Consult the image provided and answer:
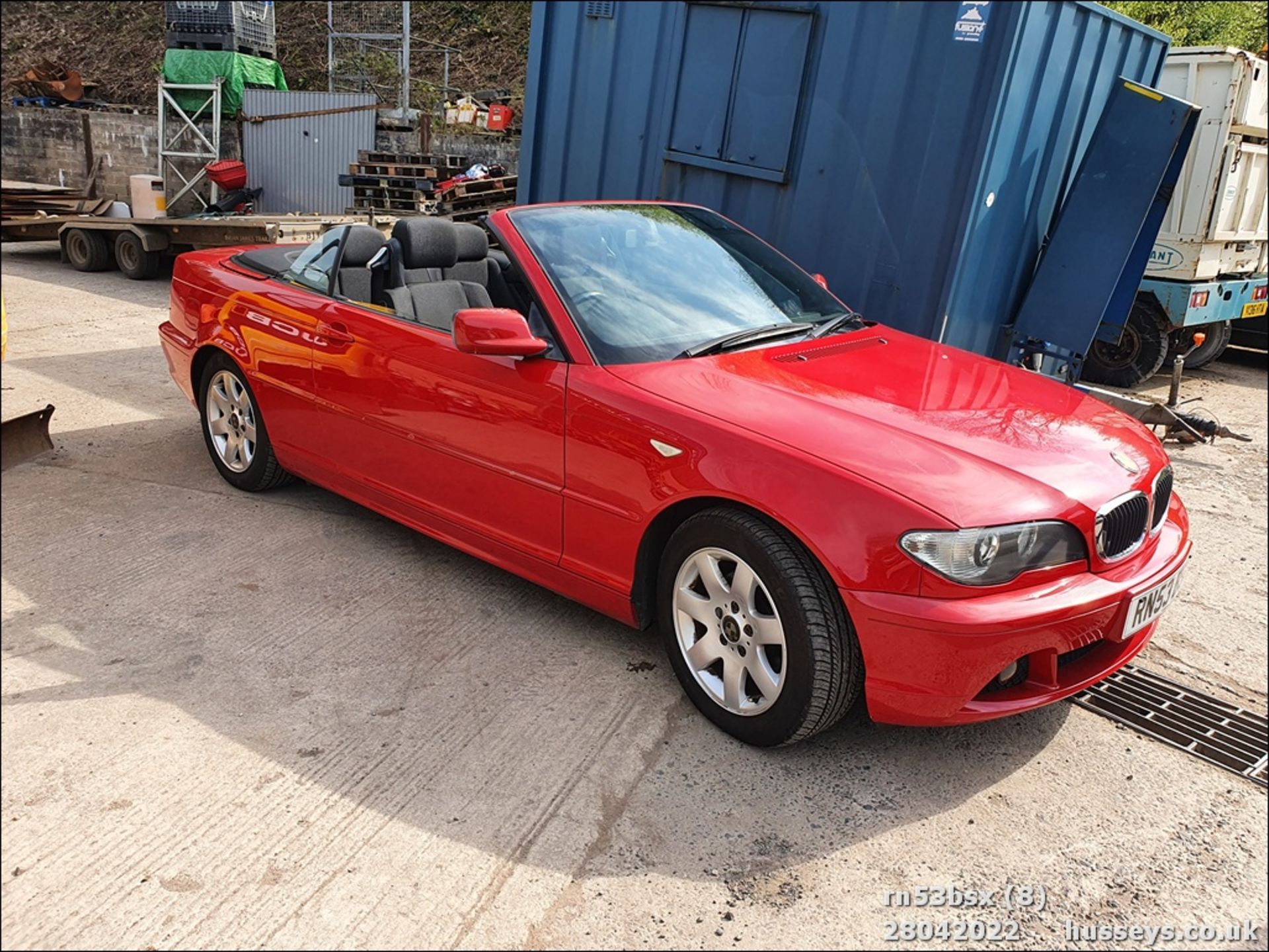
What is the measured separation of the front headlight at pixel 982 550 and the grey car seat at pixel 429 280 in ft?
6.86

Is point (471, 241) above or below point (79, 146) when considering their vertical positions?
above

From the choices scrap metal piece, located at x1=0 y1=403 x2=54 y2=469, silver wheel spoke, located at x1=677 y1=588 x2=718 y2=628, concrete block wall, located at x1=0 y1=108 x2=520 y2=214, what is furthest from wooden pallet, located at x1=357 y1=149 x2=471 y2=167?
silver wheel spoke, located at x1=677 y1=588 x2=718 y2=628

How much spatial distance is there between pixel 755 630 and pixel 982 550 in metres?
0.69

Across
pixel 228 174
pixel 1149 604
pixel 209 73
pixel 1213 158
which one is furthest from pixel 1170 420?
pixel 209 73

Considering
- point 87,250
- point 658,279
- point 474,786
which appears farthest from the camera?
point 87,250

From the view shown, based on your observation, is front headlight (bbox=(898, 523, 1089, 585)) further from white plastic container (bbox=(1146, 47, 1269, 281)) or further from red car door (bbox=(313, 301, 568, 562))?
white plastic container (bbox=(1146, 47, 1269, 281))

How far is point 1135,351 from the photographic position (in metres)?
9.03

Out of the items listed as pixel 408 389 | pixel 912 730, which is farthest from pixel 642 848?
pixel 408 389

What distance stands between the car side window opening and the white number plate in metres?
3.34

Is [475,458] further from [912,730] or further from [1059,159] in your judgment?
[1059,159]

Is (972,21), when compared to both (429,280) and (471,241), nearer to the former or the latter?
(471,241)

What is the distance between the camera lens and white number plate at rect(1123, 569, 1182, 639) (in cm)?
287

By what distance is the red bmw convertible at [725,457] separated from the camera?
269 centimetres

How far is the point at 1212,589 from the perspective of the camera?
14.6 ft
